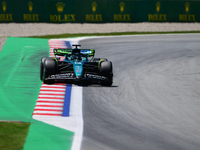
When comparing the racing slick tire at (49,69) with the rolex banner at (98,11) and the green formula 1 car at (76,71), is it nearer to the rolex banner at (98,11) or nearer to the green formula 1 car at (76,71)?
the green formula 1 car at (76,71)

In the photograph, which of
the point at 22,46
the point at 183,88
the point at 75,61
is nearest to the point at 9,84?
the point at 75,61

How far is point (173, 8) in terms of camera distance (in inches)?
1304

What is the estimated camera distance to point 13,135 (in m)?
8.41

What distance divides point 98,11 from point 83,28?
2.30m

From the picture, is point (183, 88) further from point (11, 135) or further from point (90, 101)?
point (11, 135)

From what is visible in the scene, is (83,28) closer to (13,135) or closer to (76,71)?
(76,71)

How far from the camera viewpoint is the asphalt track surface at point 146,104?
8.38 m

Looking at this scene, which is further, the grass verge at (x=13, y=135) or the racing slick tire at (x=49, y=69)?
the racing slick tire at (x=49, y=69)

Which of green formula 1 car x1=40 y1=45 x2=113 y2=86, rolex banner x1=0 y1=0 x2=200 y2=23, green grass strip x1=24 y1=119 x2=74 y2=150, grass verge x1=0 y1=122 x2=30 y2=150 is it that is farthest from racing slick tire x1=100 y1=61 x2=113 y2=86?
rolex banner x1=0 y1=0 x2=200 y2=23

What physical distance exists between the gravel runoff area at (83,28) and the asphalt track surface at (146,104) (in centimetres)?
994

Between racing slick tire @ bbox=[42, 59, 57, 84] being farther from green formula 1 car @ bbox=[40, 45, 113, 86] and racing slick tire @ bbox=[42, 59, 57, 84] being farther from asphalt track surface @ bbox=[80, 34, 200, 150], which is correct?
asphalt track surface @ bbox=[80, 34, 200, 150]

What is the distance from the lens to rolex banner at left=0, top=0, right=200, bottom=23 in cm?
3102

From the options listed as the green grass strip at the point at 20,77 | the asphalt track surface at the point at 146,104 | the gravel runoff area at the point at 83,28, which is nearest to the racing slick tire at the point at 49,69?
the green grass strip at the point at 20,77

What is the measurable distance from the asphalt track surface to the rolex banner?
37.9 ft
